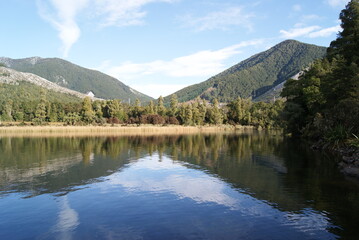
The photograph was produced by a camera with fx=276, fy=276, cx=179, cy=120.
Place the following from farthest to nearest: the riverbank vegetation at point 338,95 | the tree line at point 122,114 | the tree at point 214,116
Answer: the tree at point 214,116, the tree line at point 122,114, the riverbank vegetation at point 338,95

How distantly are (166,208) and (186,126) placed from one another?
319ft

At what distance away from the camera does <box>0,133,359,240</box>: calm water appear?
11984 mm

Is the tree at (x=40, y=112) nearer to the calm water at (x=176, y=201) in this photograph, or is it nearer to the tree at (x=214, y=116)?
the tree at (x=214, y=116)

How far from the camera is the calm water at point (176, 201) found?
1198cm

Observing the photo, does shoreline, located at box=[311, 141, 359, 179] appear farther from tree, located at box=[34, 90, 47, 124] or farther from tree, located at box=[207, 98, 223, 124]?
tree, located at box=[34, 90, 47, 124]

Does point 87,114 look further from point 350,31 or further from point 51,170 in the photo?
point 350,31

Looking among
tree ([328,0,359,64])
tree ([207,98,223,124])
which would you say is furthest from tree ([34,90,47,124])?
tree ([328,0,359,64])

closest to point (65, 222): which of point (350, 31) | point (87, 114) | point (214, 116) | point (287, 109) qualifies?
point (350, 31)

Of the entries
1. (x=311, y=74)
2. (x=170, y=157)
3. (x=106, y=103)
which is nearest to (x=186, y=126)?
(x=106, y=103)

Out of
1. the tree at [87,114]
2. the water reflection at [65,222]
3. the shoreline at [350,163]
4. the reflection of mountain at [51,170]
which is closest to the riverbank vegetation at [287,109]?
the tree at [87,114]

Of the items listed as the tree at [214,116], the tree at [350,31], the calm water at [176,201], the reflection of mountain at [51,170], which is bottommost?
the calm water at [176,201]

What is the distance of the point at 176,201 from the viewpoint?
53.6 ft

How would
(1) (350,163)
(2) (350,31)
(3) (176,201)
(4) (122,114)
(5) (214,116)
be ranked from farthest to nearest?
(5) (214,116) < (4) (122,114) < (2) (350,31) < (1) (350,163) < (3) (176,201)

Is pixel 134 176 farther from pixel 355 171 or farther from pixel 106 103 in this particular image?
pixel 106 103
